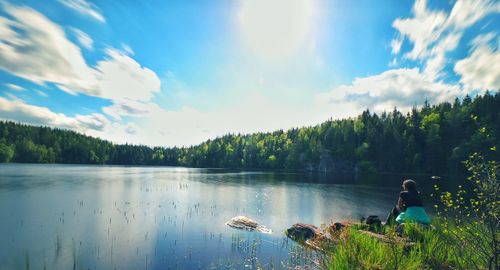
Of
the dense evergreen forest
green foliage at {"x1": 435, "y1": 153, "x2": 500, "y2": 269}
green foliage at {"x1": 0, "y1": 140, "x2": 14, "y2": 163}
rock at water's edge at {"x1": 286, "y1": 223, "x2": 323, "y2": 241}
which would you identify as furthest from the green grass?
green foliage at {"x1": 0, "y1": 140, "x2": 14, "y2": 163}

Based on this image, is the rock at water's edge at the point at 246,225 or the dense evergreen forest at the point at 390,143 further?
the dense evergreen forest at the point at 390,143

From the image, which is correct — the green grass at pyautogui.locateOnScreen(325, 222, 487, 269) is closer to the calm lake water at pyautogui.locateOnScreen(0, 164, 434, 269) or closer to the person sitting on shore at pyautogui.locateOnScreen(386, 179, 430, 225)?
the person sitting on shore at pyautogui.locateOnScreen(386, 179, 430, 225)

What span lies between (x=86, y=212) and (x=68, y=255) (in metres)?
15.2

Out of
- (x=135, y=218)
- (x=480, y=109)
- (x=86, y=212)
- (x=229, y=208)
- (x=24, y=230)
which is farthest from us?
(x=480, y=109)

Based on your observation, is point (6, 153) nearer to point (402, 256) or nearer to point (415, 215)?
point (415, 215)

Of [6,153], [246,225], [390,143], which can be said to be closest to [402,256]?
[246,225]

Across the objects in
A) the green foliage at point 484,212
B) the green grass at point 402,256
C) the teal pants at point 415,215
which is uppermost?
the green foliage at point 484,212

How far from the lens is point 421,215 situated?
15.5 m

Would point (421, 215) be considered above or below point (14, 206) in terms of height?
above

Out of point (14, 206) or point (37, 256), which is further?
point (14, 206)

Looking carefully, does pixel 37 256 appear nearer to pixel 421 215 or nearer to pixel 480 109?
pixel 421 215

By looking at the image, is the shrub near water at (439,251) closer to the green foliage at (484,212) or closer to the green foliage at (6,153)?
the green foliage at (484,212)

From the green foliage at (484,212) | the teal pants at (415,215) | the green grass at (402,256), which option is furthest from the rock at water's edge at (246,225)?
the green foliage at (484,212)

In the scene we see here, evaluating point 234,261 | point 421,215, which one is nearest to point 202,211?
point 234,261
